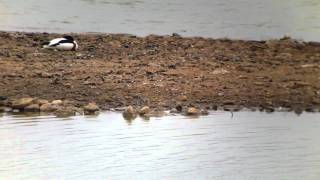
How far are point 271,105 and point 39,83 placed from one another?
2.83 metres

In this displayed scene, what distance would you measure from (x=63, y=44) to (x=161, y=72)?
1852 mm

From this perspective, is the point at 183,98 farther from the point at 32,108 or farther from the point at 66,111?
the point at 32,108

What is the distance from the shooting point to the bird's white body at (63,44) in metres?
13.3

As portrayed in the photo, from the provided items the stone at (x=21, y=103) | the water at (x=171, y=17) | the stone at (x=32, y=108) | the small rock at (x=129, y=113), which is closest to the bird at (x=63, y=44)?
the water at (x=171, y=17)

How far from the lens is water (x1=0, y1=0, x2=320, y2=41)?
56.7 ft

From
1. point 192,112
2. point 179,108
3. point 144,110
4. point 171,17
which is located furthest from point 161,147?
point 171,17

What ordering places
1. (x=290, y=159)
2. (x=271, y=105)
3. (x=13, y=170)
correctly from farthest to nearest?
(x=271, y=105)
(x=290, y=159)
(x=13, y=170)

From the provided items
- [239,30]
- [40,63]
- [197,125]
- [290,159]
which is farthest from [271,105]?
[239,30]

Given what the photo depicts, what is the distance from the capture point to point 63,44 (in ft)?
43.9

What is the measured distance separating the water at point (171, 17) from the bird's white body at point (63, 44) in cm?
281

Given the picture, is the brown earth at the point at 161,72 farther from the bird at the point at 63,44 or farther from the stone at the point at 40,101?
the stone at the point at 40,101

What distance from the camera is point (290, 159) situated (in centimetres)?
870

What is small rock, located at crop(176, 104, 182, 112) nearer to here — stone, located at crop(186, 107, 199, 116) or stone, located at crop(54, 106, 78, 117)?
stone, located at crop(186, 107, 199, 116)

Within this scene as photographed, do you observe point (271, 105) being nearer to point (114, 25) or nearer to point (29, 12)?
point (114, 25)
